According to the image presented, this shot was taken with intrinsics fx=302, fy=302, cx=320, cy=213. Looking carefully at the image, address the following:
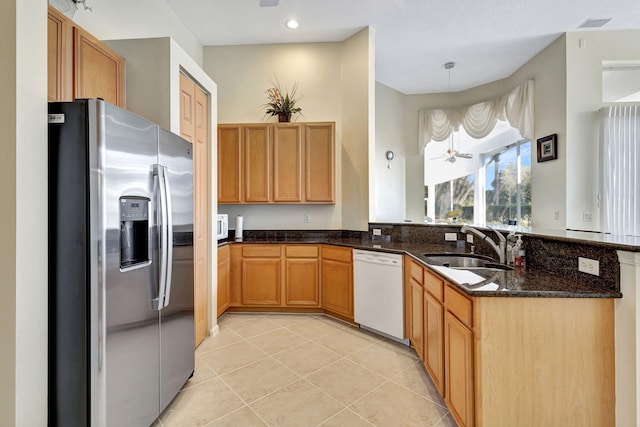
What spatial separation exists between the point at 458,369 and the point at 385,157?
439 centimetres

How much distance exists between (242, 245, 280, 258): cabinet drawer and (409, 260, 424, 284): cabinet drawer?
5.28 ft

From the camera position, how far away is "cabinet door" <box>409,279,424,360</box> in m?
2.37

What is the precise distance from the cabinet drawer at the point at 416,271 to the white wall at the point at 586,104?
258 centimetres

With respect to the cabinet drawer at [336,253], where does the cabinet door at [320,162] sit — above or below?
above

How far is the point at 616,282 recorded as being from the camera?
1410mm

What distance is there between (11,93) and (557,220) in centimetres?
509

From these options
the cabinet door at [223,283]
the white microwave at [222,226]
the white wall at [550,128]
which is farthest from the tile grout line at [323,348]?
the white wall at [550,128]

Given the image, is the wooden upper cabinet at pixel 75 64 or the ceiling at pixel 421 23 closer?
the wooden upper cabinet at pixel 75 64

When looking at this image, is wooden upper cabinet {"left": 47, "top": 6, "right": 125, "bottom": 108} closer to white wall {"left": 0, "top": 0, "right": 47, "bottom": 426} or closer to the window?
white wall {"left": 0, "top": 0, "right": 47, "bottom": 426}

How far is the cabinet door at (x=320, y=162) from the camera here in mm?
3760

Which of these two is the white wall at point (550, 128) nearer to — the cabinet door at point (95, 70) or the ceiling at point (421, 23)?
the ceiling at point (421, 23)

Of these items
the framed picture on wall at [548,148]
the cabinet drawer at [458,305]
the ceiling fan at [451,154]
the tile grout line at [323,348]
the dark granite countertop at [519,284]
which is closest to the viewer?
the dark granite countertop at [519,284]

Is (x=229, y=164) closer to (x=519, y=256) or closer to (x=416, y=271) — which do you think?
(x=416, y=271)

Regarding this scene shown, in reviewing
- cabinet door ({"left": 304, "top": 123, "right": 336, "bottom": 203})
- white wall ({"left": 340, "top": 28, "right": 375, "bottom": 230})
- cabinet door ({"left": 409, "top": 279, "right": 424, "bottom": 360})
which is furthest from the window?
cabinet door ({"left": 409, "top": 279, "right": 424, "bottom": 360})
